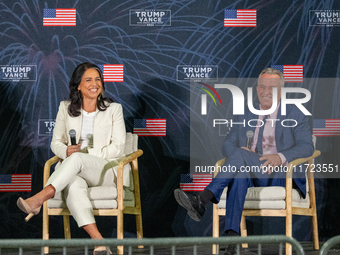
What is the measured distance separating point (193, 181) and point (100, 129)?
3.43ft

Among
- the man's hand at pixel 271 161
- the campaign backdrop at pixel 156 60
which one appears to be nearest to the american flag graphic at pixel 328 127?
the campaign backdrop at pixel 156 60

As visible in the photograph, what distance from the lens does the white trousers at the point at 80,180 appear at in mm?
3174

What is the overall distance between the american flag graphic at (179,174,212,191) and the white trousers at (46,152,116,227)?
0.94 m

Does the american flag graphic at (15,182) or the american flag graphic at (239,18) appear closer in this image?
the american flag graphic at (15,182)

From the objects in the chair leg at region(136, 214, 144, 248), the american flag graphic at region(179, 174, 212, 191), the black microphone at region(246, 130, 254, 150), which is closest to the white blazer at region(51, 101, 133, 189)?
the chair leg at region(136, 214, 144, 248)

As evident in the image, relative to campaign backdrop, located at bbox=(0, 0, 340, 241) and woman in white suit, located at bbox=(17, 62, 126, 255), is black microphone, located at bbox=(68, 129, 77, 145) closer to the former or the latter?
woman in white suit, located at bbox=(17, 62, 126, 255)

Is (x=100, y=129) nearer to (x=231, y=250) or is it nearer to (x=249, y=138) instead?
(x=249, y=138)

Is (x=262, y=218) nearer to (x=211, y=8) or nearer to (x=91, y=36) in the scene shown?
(x=211, y=8)

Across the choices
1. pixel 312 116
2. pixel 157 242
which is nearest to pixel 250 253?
pixel 312 116

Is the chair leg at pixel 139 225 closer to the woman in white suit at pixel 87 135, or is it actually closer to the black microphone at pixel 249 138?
the woman in white suit at pixel 87 135

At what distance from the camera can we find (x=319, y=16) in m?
4.29

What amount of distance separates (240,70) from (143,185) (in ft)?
4.53

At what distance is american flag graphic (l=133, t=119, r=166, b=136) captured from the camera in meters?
4.27

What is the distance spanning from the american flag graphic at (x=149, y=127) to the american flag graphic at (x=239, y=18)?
110 cm
